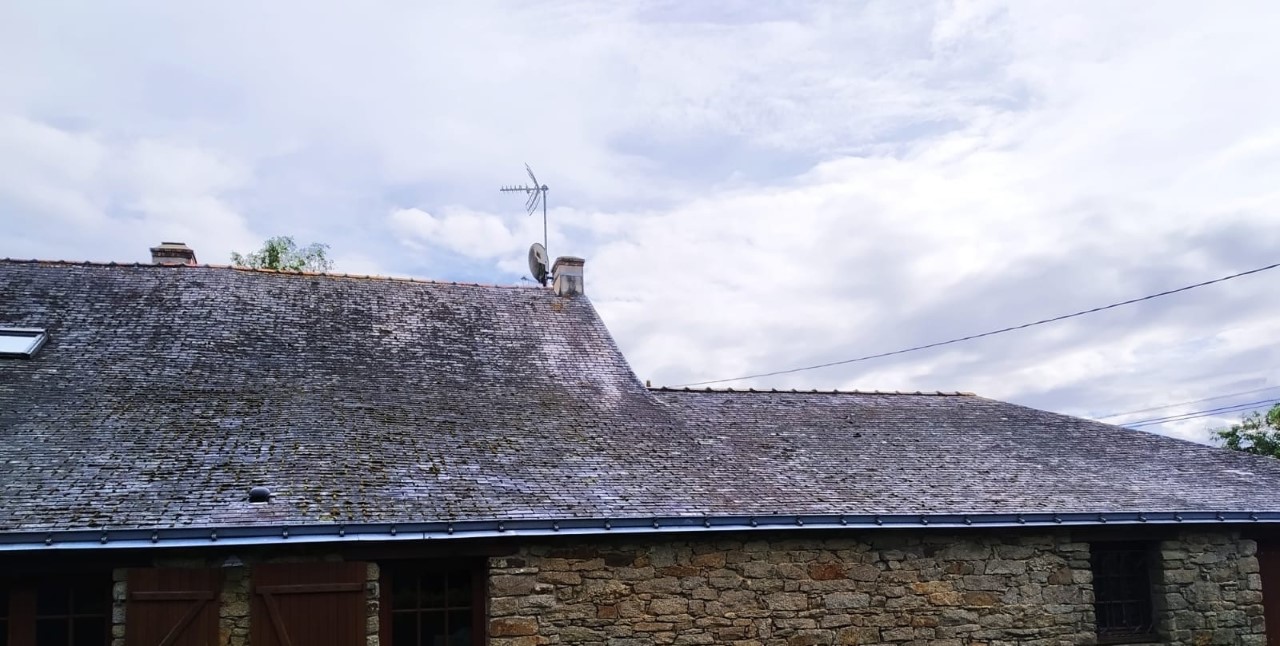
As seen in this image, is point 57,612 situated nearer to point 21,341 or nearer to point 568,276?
point 21,341

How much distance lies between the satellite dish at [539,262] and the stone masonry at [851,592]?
691 cm

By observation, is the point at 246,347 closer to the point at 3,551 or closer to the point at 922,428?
the point at 3,551

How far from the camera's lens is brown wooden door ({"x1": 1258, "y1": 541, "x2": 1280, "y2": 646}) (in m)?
10.4

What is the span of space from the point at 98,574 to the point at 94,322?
408cm

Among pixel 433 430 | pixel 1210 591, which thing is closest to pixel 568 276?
pixel 433 430

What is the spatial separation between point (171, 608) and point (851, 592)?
583cm

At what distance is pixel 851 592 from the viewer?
9.12m

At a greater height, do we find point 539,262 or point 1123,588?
point 539,262

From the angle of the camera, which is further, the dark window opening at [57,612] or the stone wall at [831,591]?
the stone wall at [831,591]

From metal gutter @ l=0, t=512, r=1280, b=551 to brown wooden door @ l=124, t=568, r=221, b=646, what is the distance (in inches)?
19.0

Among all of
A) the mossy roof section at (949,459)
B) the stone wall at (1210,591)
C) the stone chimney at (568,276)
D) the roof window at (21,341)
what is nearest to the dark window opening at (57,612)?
the roof window at (21,341)

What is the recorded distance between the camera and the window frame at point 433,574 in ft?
27.2

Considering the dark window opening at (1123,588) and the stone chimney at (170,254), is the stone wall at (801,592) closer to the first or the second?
the dark window opening at (1123,588)

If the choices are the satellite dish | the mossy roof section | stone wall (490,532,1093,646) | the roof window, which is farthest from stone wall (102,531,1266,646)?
the satellite dish
